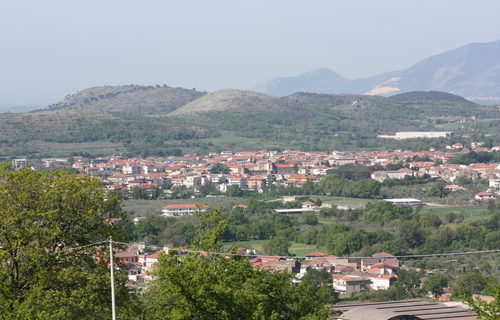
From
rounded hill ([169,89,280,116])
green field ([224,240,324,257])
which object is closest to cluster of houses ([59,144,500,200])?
green field ([224,240,324,257])

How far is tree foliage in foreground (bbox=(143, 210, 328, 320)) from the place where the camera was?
16125mm

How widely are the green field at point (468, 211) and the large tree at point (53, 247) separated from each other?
48131mm

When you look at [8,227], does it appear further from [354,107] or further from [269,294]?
[354,107]

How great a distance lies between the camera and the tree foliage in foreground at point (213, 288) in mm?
16125

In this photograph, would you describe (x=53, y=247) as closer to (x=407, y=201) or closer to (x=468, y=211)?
(x=468, y=211)

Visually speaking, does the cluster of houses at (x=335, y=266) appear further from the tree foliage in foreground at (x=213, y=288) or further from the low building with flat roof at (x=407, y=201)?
the low building with flat roof at (x=407, y=201)

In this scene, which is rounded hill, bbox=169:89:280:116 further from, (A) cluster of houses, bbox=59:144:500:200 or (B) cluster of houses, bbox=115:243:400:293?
(B) cluster of houses, bbox=115:243:400:293

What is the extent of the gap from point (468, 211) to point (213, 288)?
2172 inches

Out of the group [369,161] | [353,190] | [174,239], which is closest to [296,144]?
[369,161]

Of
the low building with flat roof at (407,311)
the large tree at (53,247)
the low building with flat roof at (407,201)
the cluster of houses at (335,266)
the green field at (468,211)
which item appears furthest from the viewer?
the low building with flat roof at (407,201)

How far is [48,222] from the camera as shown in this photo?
1688 centimetres

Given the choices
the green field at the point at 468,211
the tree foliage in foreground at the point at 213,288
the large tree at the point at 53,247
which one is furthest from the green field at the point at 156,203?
the large tree at the point at 53,247

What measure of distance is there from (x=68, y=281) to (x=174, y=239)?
38377 millimetres

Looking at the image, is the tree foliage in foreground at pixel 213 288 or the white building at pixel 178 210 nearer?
the tree foliage in foreground at pixel 213 288
